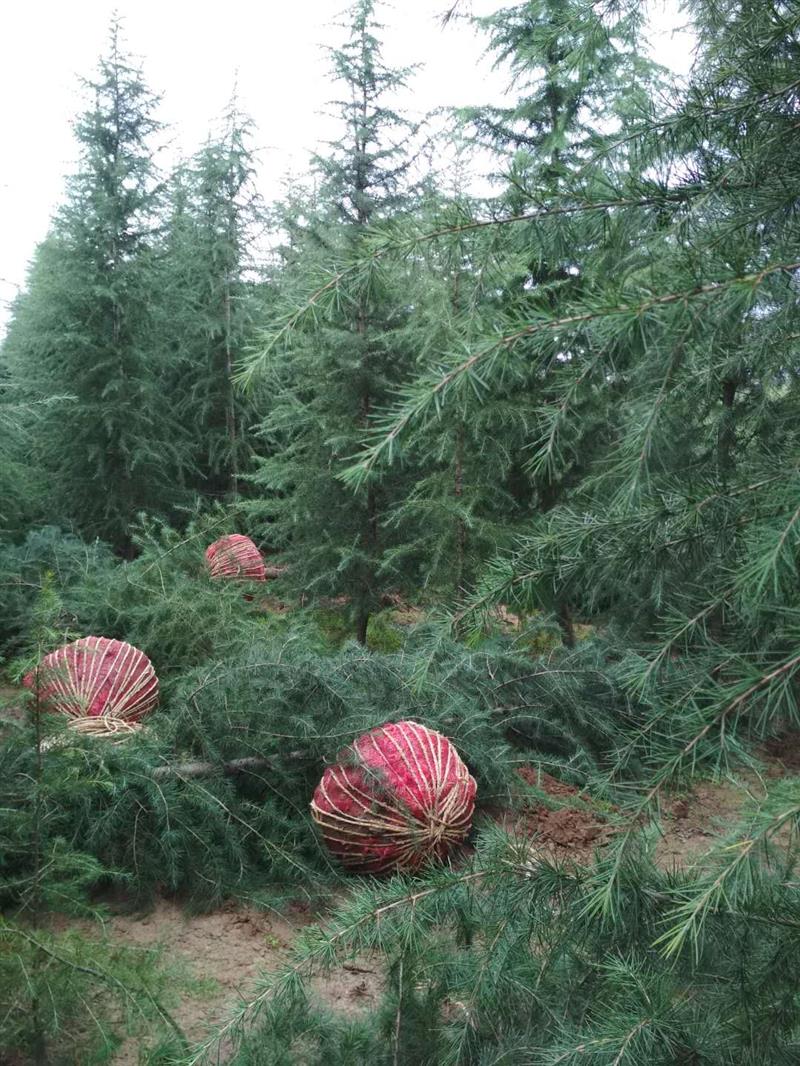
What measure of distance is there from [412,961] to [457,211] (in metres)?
2.01

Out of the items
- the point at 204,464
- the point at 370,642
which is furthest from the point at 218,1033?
the point at 204,464

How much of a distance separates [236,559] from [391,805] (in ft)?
18.1

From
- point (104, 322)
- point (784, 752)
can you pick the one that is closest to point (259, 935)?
point (784, 752)

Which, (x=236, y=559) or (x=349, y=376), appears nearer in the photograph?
(x=349, y=376)

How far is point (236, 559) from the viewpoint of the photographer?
9.38 m

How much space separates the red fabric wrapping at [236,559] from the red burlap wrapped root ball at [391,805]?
15.5ft

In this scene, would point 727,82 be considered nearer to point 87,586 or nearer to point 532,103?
point 532,103

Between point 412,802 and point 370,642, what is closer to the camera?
point 412,802

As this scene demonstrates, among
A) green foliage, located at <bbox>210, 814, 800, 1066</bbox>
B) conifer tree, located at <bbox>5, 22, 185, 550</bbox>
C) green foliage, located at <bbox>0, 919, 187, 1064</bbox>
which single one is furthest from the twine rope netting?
conifer tree, located at <bbox>5, 22, 185, 550</bbox>

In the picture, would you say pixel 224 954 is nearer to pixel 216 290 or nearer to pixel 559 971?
pixel 559 971

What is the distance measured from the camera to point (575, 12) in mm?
2260

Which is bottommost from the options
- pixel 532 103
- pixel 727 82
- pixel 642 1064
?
pixel 642 1064

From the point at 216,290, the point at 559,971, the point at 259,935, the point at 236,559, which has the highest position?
the point at 216,290

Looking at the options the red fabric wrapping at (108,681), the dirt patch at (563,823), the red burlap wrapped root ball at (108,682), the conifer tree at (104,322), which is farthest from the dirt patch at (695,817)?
the conifer tree at (104,322)
